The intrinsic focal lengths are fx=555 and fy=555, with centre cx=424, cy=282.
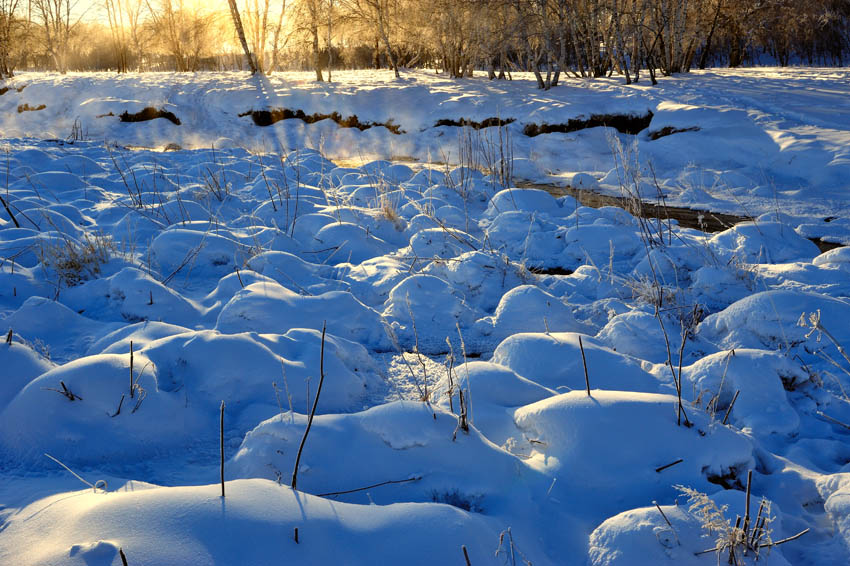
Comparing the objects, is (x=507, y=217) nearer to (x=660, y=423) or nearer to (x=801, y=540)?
(x=660, y=423)

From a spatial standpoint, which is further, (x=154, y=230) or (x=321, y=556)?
(x=154, y=230)

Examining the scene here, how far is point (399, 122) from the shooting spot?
11.8 metres

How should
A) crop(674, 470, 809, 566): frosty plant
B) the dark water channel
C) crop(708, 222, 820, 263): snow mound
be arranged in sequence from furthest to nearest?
the dark water channel
crop(708, 222, 820, 263): snow mound
crop(674, 470, 809, 566): frosty plant

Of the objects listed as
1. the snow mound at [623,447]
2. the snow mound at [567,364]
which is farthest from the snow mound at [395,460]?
the snow mound at [567,364]

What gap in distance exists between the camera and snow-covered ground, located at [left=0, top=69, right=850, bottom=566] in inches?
48.3

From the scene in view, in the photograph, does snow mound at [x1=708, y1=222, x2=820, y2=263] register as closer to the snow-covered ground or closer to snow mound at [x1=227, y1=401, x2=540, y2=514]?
the snow-covered ground

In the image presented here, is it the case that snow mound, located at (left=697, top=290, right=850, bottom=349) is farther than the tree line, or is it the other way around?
the tree line

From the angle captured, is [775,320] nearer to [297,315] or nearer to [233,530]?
[297,315]

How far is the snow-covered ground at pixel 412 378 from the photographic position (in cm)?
123

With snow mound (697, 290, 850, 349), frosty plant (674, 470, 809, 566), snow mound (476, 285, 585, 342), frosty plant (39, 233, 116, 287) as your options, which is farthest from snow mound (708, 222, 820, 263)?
frosty plant (39, 233, 116, 287)

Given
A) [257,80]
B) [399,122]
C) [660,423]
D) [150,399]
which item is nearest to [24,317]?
[150,399]

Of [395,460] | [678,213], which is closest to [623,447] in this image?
[395,460]

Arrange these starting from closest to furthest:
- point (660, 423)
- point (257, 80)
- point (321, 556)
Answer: point (321, 556), point (660, 423), point (257, 80)

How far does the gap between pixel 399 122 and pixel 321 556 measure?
1142 cm
